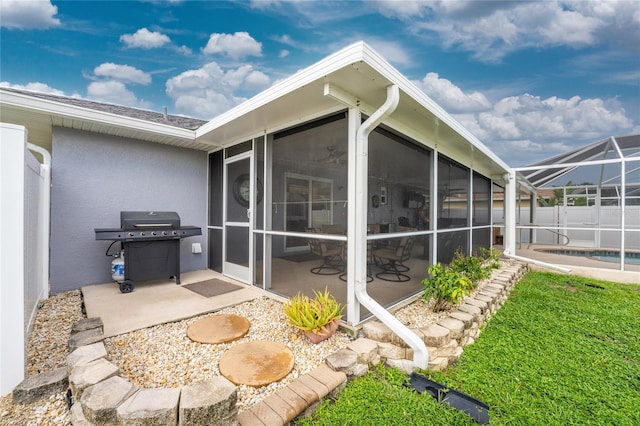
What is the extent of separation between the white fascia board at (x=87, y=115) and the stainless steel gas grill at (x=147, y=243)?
55.8 inches

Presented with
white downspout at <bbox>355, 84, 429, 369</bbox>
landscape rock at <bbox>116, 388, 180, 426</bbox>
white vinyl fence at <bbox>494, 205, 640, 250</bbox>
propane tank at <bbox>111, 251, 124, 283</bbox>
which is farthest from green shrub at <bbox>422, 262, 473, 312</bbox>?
white vinyl fence at <bbox>494, 205, 640, 250</bbox>

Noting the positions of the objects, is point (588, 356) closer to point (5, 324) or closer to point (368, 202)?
point (368, 202)

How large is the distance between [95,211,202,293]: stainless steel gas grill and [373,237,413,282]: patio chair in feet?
11.1

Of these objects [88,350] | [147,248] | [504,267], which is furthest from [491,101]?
[88,350]

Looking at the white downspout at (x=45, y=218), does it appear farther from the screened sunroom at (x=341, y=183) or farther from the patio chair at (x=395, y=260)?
the patio chair at (x=395, y=260)

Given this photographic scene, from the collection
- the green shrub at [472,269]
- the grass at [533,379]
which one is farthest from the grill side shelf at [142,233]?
the green shrub at [472,269]

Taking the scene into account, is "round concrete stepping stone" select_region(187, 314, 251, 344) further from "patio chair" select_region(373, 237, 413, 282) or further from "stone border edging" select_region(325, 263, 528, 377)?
"patio chair" select_region(373, 237, 413, 282)

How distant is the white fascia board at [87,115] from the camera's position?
10.9 feet

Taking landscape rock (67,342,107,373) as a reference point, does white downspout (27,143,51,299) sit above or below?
above

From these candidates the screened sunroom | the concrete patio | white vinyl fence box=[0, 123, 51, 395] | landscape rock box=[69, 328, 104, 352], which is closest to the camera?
white vinyl fence box=[0, 123, 51, 395]

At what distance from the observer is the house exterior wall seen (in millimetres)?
4281

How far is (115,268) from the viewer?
4.30 meters

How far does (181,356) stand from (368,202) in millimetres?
2523

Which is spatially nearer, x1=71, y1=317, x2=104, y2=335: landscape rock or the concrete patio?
x1=71, y1=317, x2=104, y2=335: landscape rock
